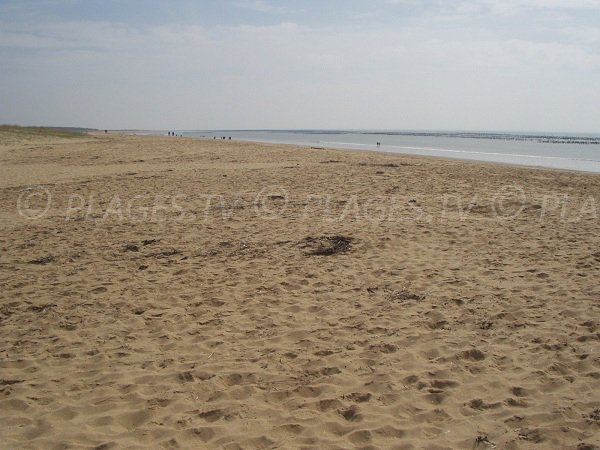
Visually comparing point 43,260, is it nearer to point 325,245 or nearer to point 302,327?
point 325,245

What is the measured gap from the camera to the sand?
11.4 ft

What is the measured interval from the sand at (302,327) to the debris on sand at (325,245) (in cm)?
5

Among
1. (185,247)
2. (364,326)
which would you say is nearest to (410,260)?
(364,326)

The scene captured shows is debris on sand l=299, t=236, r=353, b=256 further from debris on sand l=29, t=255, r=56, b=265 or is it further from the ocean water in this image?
the ocean water

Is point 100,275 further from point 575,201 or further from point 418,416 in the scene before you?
point 575,201

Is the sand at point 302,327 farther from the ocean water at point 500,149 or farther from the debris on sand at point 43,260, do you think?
the ocean water at point 500,149

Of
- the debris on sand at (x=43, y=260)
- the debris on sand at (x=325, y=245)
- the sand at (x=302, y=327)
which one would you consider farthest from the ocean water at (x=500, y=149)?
the debris on sand at (x=43, y=260)

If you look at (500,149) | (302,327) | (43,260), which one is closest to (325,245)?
(302,327)

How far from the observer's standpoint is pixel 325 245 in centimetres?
785

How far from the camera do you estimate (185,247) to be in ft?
25.9

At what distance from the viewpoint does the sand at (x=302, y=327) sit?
11.4 ft

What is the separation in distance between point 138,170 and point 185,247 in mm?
11191

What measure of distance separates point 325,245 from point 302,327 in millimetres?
2942

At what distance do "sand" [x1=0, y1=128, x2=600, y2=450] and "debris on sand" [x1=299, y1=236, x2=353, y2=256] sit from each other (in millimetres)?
49
